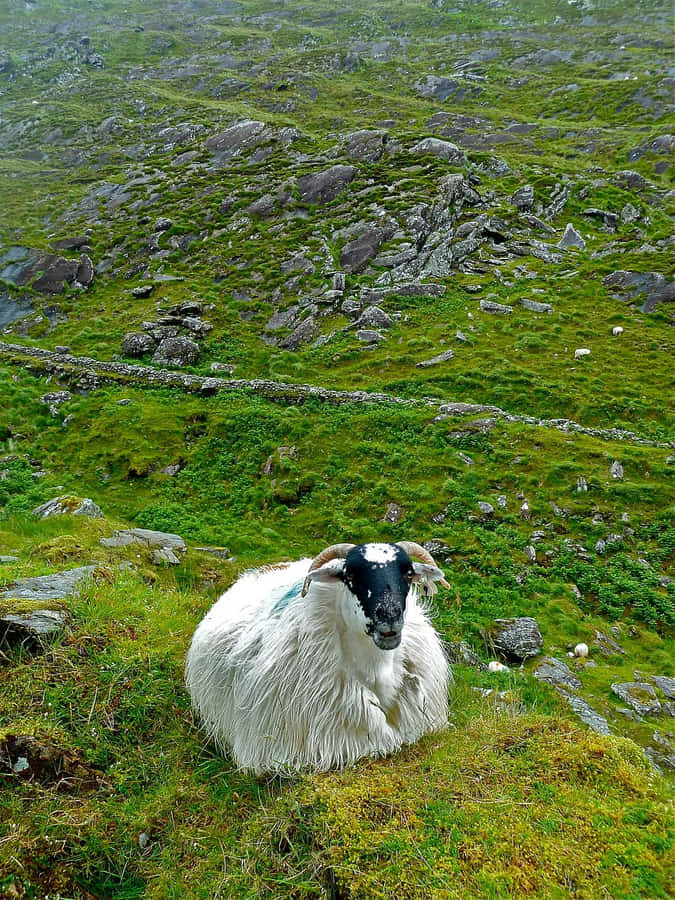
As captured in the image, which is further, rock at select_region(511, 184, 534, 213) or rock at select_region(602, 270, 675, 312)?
rock at select_region(511, 184, 534, 213)

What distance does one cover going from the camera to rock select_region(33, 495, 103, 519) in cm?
1226

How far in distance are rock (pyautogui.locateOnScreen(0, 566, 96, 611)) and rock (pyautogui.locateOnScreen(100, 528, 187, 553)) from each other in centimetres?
258

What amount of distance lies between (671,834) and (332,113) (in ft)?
263

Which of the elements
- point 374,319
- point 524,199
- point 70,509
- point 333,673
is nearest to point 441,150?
point 524,199

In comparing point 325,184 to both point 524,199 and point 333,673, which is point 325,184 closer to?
point 524,199

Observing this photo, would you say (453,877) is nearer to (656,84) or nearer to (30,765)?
(30,765)

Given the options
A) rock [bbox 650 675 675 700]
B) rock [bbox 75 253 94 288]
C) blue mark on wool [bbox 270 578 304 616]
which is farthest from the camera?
A: rock [bbox 75 253 94 288]

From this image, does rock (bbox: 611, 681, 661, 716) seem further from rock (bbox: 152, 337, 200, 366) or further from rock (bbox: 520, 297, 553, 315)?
rock (bbox: 152, 337, 200, 366)

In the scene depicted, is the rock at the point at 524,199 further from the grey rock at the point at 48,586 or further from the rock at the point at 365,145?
the grey rock at the point at 48,586

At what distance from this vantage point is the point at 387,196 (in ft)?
133

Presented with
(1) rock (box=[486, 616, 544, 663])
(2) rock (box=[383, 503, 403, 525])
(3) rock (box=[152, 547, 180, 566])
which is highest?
(3) rock (box=[152, 547, 180, 566])

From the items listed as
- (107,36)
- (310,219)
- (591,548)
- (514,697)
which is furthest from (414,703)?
(107,36)

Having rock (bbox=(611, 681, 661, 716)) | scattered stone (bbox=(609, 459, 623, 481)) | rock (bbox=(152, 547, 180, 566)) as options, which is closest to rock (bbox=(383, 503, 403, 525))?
scattered stone (bbox=(609, 459, 623, 481))

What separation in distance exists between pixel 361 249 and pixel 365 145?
2077 centimetres
